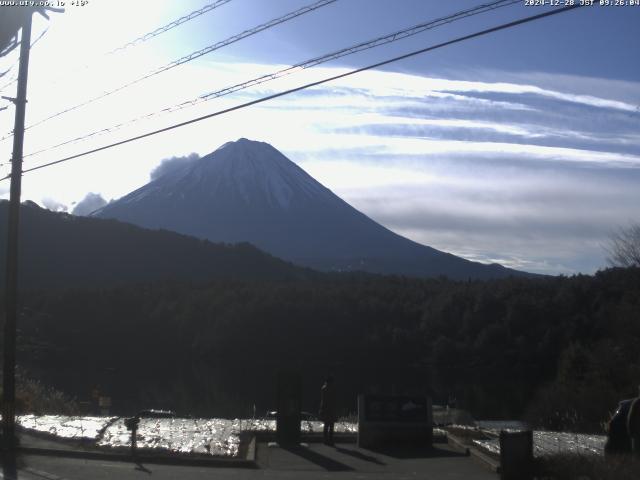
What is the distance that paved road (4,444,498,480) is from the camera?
1372 centimetres

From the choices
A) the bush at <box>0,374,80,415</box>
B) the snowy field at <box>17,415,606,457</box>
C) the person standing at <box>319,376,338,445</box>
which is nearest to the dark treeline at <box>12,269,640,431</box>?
the bush at <box>0,374,80,415</box>

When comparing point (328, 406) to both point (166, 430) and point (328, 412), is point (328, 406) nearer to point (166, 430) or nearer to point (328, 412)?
point (328, 412)

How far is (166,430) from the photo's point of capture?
58.9 feet

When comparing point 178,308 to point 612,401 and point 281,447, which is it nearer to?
point 612,401

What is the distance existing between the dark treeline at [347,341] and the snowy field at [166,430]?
19255 millimetres

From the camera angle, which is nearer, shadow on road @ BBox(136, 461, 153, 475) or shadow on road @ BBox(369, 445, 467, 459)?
shadow on road @ BBox(136, 461, 153, 475)

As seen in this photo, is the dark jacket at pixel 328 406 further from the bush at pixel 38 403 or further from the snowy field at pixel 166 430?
the bush at pixel 38 403

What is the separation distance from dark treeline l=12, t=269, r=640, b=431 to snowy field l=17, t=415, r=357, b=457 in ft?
63.2

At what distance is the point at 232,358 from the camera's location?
78.8 metres

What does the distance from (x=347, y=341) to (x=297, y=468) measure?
68.0 metres

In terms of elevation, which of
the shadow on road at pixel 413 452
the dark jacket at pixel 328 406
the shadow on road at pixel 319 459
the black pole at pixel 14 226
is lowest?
the shadow on road at pixel 319 459

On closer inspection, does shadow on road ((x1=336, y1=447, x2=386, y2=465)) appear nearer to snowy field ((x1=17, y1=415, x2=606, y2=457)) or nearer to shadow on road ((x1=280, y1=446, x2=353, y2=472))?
shadow on road ((x1=280, y1=446, x2=353, y2=472))

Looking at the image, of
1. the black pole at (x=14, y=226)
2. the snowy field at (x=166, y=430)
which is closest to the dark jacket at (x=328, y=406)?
the snowy field at (x=166, y=430)

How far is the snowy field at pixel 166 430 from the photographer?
1611 centimetres
